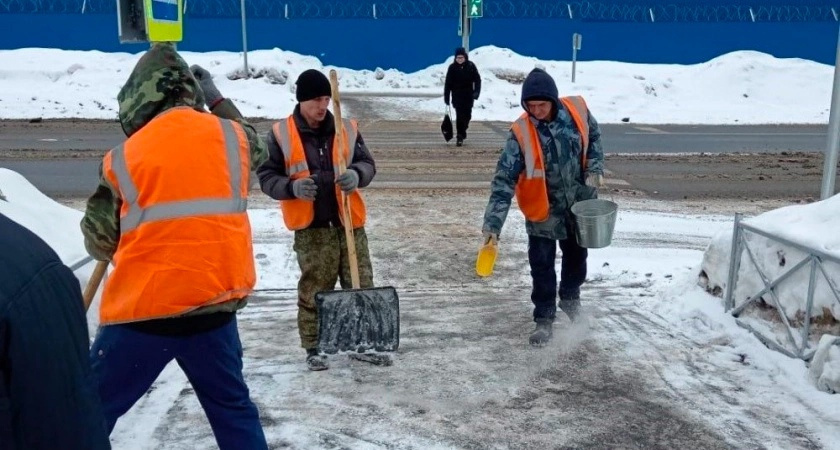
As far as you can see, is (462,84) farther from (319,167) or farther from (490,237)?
(319,167)

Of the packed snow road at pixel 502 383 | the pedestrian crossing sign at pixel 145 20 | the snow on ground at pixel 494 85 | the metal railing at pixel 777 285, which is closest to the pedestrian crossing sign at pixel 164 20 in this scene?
the pedestrian crossing sign at pixel 145 20

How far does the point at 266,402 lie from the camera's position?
420cm

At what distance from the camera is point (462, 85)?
561 inches

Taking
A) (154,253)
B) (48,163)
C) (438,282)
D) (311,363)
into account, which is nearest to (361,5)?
(48,163)

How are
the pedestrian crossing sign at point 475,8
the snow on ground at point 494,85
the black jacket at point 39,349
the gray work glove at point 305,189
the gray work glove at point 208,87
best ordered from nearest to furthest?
1. the black jacket at point 39,349
2. the gray work glove at point 208,87
3. the gray work glove at point 305,189
4. the snow on ground at point 494,85
5. the pedestrian crossing sign at point 475,8

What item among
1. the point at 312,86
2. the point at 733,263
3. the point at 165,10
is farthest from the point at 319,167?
the point at 733,263

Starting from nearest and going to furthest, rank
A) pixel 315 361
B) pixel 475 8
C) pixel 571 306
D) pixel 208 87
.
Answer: pixel 208 87 → pixel 315 361 → pixel 571 306 → pixel 475 8

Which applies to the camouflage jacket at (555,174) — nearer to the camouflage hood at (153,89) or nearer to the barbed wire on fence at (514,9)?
the camouflage hood at (153,89)

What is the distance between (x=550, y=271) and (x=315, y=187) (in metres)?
1.73

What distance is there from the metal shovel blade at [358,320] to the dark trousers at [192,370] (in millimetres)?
1378

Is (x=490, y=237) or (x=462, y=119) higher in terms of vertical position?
(x=490, y=237)

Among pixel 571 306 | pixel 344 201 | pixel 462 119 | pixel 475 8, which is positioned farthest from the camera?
pixel 475 8

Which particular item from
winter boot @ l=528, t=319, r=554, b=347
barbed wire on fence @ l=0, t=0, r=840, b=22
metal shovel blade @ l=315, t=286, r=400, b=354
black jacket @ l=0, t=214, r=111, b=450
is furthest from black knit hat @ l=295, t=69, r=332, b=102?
barbed wire on fence @ l=0, t=0, r=840, b=22

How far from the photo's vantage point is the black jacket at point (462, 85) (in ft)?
46.6
